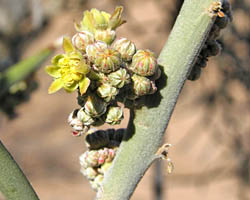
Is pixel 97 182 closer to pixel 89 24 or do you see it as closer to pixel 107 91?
pixel 107 91

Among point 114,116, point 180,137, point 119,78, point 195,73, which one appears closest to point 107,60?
point 119,78

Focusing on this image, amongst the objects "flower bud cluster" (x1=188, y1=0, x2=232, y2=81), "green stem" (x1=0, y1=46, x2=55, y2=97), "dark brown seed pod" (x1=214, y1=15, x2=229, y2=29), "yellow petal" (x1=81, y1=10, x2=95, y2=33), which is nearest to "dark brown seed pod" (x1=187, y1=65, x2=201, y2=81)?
"flower bud cluster" (x1=188, y1=0, x2=232, y2=81)

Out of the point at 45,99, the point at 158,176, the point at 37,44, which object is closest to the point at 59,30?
the point at 37,44

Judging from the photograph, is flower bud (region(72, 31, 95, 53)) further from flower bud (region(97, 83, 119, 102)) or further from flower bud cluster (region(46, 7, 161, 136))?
flower bud (region(97, 83, 119, 102))

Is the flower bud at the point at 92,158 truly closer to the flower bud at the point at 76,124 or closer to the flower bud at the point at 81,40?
the flower bud at the point at 76,124

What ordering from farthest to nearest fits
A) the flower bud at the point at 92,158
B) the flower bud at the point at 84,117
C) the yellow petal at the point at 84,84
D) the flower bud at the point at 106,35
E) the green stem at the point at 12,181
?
the flower bud at the point at 92,158 < the flower bud at the point at 106,35 < the flower bud at the point at 84,117 < the yellow petal at the point at 84,84 < the green stem at the point at 12,181

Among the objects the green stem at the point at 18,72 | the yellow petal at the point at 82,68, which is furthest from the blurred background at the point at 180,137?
the yellow petal at the point at 82,68

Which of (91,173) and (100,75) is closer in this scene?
(100,75)
